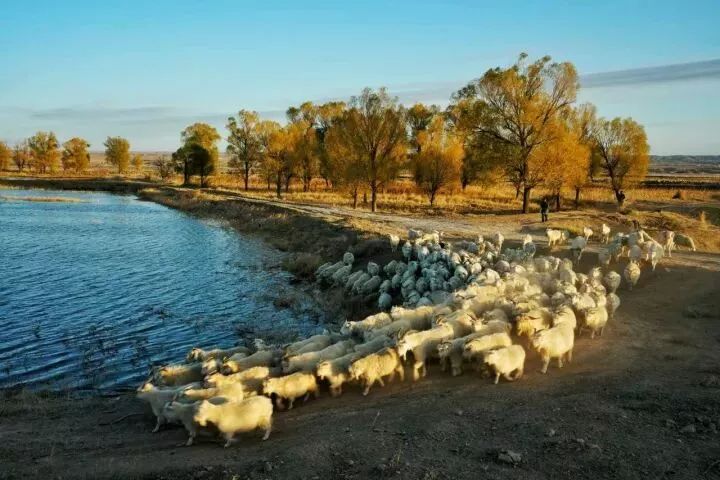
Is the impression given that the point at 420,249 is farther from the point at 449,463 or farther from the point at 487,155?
the point at 487,155

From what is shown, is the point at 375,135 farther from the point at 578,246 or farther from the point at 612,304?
the point at 612,304

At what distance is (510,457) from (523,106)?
120 feet

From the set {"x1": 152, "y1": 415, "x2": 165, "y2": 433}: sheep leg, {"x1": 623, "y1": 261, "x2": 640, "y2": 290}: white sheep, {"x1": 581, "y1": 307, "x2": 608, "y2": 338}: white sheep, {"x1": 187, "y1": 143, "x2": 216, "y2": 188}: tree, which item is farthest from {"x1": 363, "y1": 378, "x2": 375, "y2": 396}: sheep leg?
{"x1": 187, "y1": 143, "x2": 216, "y2": 188}: tree

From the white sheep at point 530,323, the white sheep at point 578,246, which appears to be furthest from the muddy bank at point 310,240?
the white sheep at point 578,246

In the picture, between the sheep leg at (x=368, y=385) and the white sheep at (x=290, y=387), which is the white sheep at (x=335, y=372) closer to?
the white sheep at (x=290, y=387)

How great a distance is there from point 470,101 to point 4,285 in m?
33.1

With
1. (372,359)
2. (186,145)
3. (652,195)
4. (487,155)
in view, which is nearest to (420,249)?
(372,359)

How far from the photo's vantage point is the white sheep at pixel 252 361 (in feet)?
34.5

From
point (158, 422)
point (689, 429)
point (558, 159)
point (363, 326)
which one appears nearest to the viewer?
point (689, 429)

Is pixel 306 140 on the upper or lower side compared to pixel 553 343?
upper

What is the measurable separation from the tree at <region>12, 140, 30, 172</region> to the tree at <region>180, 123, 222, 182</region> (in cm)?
4733

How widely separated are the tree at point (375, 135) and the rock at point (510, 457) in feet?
127

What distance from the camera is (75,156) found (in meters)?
115

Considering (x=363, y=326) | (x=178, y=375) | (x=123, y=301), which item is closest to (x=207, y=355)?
(x=178, y=375)
